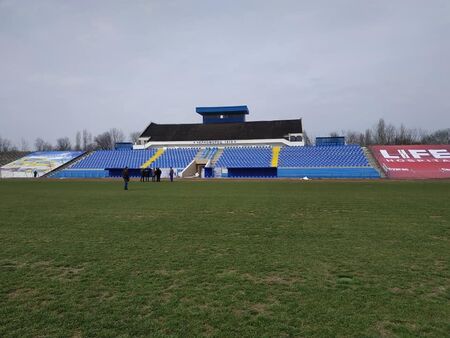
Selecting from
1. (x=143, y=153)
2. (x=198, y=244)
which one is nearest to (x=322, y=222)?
(x=198, y=244)

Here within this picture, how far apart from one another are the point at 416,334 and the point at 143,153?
5718cm

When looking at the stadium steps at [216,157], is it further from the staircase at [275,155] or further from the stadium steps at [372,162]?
the stadium steps at [372,162]

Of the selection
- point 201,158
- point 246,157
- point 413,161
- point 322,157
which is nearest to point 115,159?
point 201,158

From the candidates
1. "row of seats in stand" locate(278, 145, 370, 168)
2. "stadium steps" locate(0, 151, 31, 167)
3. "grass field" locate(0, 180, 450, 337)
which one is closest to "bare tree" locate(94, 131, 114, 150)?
"stadium steps" locate(0, 151, 31, 167)

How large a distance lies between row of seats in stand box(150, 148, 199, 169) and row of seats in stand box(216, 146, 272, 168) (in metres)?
5.35

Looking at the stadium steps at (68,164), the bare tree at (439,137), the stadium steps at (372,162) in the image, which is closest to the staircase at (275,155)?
the stadium steps at (372,162)

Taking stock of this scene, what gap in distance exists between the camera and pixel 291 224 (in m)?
10.3

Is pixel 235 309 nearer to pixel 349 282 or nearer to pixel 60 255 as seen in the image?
pixel 349 282

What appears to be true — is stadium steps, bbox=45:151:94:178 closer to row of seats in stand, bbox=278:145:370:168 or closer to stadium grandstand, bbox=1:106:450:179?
stadium grandstand, bbox=1:106:450:179

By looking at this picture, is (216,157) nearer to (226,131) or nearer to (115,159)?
(226,131)

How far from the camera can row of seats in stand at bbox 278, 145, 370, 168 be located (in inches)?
1914

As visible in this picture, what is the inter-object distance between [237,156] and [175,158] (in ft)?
33.7

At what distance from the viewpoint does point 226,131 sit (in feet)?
206

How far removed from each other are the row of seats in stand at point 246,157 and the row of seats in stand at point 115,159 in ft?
43.6
